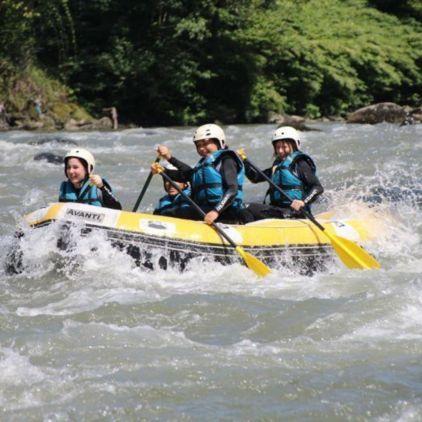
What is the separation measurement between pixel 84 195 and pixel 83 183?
0.14m

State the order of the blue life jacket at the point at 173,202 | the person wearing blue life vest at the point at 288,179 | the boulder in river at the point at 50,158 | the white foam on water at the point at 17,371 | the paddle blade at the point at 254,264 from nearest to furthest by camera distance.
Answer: the white foam on water at the point at 17,371
the paddle blade at the point at 254,264
the blue life jacket at the point at 173,202
the person wearing blue life vest at the point at 288,179
the boulder in river at the point at 50,158

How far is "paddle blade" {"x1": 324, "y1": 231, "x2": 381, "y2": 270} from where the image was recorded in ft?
26.0

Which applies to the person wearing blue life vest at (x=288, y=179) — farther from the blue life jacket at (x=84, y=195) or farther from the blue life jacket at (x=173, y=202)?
the blue life jacket at (x=84, y=195)

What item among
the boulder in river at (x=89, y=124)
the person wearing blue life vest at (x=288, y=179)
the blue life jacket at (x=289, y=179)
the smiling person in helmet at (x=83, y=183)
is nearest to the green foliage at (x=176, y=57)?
the boulder in river at (x=89, y=124)

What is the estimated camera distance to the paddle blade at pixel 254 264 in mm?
7492

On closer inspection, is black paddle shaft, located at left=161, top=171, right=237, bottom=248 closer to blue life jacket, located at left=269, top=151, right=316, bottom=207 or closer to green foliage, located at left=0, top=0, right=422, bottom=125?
blue life jacket, located at left=269, top=151, right=316, bottom=207

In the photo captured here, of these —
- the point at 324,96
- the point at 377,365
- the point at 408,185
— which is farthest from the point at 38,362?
the point at 324,96

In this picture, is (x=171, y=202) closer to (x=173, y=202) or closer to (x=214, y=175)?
(x=173, y=202)

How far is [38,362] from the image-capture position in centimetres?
521

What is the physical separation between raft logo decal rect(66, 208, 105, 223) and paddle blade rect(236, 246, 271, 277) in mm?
1180

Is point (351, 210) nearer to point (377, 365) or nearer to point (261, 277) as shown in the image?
point (261, 277)

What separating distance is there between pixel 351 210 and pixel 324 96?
17.9 meters

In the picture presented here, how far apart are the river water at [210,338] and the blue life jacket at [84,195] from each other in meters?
0.50

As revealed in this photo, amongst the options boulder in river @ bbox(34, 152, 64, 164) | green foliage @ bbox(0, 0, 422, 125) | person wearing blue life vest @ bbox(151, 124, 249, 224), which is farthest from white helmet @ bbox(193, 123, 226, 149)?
green foliage @ bbox(0, 0, 422, 125)
